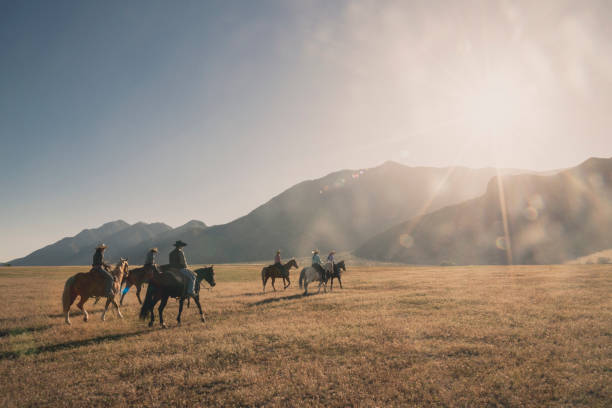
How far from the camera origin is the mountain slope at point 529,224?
108875mm

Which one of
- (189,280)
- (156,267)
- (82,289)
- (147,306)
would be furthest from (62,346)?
(156,267)

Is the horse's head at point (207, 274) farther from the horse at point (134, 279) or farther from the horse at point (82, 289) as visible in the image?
the horse at point (82, 289)

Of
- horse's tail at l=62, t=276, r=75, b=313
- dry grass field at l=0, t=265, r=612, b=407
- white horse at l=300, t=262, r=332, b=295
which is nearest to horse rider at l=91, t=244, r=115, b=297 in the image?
horse's tail at l=62, t=276, r=75, b=313

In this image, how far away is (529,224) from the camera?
120062 millimetres

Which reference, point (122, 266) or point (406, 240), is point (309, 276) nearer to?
point (122, 266)

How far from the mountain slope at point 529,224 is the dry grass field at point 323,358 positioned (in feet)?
403

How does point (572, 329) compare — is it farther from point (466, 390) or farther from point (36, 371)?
point (36, 371)

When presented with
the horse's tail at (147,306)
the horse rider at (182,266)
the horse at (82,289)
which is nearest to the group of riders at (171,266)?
the horse rider at (182,266)

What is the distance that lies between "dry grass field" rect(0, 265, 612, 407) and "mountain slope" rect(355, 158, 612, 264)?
123 metres

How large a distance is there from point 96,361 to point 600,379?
13297 mm

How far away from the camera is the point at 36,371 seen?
7.86 m

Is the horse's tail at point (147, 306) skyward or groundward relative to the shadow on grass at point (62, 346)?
skyward

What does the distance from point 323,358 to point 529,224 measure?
5734 inches

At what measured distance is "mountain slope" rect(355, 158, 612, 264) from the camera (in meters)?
109
